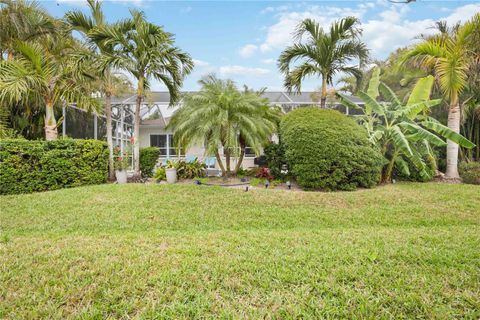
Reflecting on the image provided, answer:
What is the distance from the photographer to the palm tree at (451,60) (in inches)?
360

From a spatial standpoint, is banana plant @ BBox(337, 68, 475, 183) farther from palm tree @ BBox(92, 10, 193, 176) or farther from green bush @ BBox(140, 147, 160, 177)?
green bush @ BBox(140, 147, 160, 177)

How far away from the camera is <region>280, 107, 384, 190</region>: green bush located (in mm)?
8125

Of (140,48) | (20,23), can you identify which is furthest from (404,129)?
(20,23)

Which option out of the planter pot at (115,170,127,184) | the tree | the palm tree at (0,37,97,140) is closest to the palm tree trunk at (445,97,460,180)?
the planter pot at (115,170,127,184)

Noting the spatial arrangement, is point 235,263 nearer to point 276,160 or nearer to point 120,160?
point 276,160

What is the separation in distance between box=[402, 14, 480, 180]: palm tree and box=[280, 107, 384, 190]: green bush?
4.19 metres

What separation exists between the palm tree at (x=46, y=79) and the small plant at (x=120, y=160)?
85.1 inches

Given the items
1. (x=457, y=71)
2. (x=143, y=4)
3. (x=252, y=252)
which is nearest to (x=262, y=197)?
(x=252, y=252)

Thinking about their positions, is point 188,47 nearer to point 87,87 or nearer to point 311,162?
point 87,87

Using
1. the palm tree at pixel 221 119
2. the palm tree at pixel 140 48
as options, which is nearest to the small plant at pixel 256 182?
the palm tree at pixel 221 119

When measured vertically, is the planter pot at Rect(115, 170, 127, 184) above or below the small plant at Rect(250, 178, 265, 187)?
above

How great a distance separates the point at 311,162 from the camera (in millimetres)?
8242

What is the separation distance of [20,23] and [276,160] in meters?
11.8

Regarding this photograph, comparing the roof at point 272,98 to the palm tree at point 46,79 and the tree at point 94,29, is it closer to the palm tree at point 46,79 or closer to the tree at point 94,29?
the tree at point 94,29
